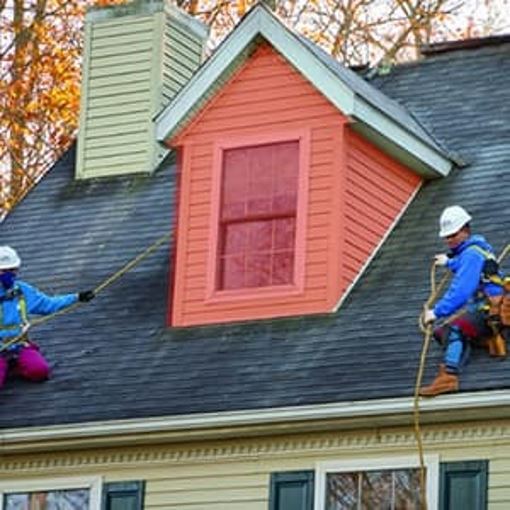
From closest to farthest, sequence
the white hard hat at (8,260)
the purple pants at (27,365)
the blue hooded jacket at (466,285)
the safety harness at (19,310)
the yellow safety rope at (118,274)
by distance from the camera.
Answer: the blue hooded jacket at (466,285) < the purple pants at (27,365) < the safety harness at (19,310) < the white hard hat at (8,260) < the yellow safety rope at (118,274)

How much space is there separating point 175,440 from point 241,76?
3686 millimetres

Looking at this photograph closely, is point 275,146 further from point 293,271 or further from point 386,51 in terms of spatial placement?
point 386,51

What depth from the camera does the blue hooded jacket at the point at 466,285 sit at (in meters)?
20.9

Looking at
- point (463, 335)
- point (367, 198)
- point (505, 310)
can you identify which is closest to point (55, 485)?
point (367, 198)

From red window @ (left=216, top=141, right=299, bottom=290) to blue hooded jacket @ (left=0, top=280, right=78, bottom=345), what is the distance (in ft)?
4.82

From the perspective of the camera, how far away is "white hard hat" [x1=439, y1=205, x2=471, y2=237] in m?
21.3

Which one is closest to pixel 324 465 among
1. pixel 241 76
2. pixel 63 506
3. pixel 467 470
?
pixel 467 470

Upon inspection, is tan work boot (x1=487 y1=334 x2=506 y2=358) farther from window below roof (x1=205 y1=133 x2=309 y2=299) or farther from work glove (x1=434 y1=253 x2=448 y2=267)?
window below roof (x1=205 y1=133 x2=309 y2=299)

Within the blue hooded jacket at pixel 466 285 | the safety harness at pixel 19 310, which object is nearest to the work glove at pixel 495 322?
the blue hooded jacket at pixel 466 285

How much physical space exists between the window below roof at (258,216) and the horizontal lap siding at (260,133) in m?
0.09

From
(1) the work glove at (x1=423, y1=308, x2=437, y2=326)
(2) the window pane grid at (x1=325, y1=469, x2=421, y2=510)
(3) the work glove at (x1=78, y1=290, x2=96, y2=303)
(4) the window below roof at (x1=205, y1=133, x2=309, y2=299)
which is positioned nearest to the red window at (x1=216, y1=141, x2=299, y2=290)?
(4) the window below roof at (x1=205, y1=133, x2=309, y2=299)

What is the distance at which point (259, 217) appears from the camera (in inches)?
916

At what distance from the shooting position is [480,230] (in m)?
22.5

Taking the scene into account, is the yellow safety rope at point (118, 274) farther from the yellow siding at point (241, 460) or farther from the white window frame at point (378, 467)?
the white window frame at point (378, 467)
